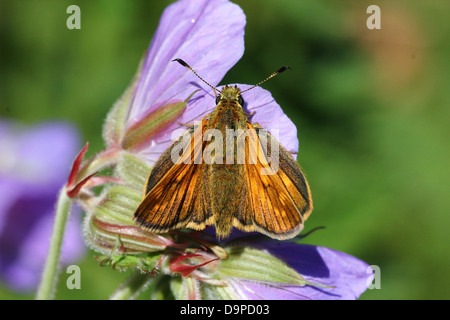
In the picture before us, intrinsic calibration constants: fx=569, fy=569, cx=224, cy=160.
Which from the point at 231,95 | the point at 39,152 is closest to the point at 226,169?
the point at 231,95

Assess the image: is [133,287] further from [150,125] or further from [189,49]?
[189,49]

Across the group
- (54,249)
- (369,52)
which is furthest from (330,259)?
(369,52)

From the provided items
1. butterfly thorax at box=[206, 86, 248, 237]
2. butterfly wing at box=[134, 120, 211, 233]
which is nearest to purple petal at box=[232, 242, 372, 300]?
butterfly thorax at box=[206, 86, 248, 237]

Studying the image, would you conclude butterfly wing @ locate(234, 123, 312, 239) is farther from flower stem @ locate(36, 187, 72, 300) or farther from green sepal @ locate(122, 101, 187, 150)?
flower stem @ locate(36, 187, 72, 300)

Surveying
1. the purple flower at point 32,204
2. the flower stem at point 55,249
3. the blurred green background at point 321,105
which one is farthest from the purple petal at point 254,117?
the blurred green background at point 321,105

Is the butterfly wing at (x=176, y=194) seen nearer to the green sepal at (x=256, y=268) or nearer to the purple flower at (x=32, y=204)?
the green sepal at (x=256, y=268)

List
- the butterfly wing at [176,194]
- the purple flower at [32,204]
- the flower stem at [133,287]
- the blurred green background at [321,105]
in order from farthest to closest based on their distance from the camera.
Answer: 1. the blurred green background at [321,105]
2. the purple flower at [32,204]
3. the flower stem at [133,287]
4. the butterfly wing at [176,194]
